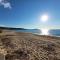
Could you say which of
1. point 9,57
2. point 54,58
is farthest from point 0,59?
point 54,58

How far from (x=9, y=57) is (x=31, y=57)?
1.68 m

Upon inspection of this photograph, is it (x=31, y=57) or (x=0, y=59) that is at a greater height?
(x=0, y=59)

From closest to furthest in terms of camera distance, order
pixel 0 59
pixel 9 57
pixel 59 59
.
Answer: pixel 0 59 < pixel 9 57 < pixel 59 59

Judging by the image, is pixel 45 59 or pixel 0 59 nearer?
pixel 0 59

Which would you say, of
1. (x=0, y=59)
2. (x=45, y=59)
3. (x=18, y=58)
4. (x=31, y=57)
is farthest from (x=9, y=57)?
(x=0, y=59)

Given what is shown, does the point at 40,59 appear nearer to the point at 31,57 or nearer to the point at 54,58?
the point at 31,57

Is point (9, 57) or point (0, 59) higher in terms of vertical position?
point (0, 59)

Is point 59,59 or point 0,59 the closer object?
point 0,59

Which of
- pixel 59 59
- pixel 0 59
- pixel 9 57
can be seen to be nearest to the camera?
pixel 0 59

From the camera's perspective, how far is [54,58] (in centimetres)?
1062

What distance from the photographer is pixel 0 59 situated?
6.18m

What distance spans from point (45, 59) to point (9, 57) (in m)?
2.68

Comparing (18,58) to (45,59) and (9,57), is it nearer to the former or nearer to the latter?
(9,57)

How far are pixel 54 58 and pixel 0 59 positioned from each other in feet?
18.5
